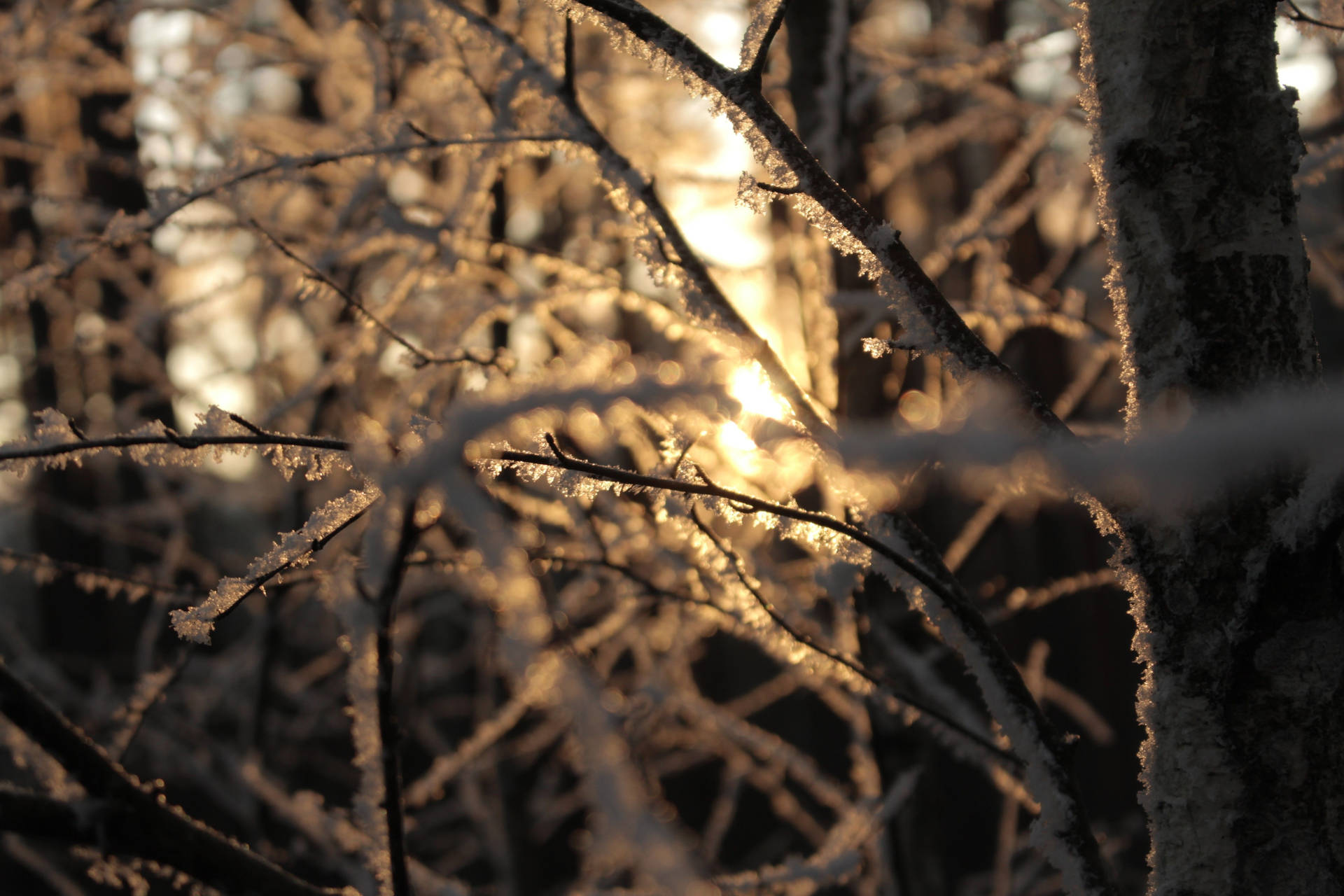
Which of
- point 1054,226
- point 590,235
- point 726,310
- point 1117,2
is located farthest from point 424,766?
point 1054,226

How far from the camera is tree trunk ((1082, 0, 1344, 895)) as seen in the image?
2.50 ft

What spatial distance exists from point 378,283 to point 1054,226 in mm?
6864

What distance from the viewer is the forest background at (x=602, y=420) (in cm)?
69

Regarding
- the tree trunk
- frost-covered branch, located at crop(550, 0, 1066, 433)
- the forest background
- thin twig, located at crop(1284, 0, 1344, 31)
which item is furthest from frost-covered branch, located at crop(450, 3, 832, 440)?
thin twig, located at crop(1284, 0, 1344, 31)

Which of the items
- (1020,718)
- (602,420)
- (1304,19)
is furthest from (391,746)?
(1304,19)

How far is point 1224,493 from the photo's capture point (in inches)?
30.1

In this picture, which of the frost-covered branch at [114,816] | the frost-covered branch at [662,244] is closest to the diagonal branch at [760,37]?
the frost-covered branch at [662,244]

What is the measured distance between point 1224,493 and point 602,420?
1.99 ft

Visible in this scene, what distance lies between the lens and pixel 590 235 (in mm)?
2404

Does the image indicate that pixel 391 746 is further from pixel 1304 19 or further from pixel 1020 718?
pixel 1304 19

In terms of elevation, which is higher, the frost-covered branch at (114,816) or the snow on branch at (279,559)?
the snow on branch at (279,559)

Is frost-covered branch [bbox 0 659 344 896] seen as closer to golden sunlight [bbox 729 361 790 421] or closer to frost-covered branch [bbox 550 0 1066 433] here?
golden sunlight [bbox 729 361 790 421]

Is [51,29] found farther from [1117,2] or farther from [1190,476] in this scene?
[1190,476]

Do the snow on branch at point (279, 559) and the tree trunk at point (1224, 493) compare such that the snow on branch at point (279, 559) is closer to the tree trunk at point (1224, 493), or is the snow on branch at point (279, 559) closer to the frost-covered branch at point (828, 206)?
the frost-covered branch at point (828, 206)
